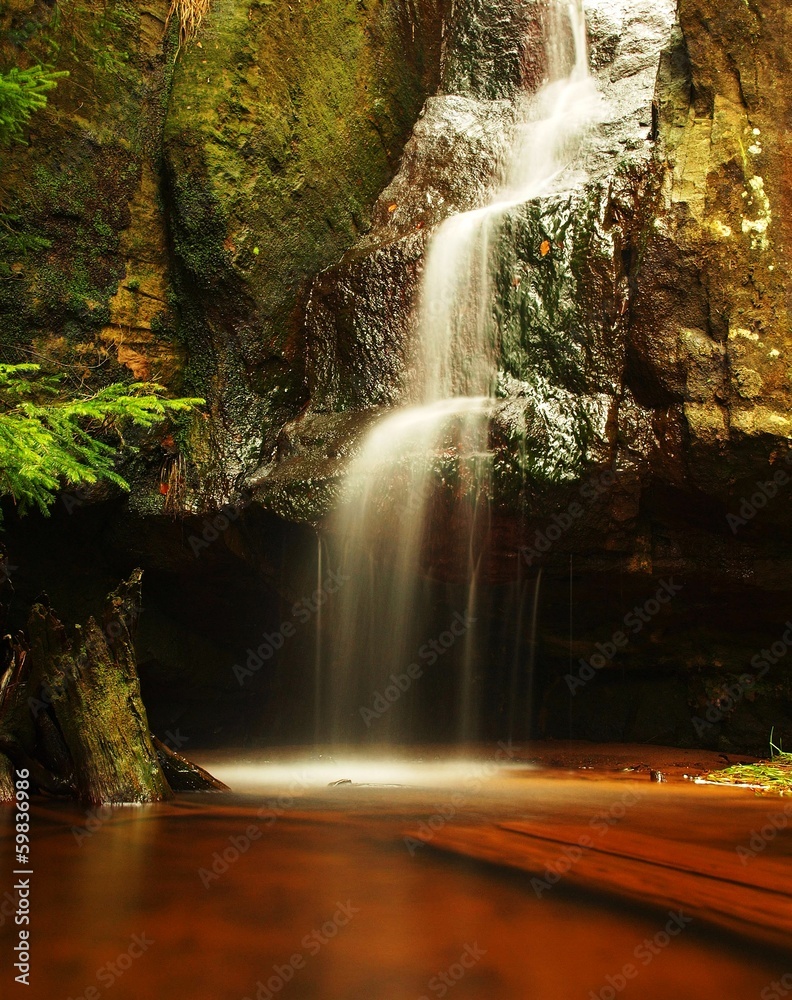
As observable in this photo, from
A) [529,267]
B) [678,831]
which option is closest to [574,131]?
[529,267]

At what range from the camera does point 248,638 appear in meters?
8.34

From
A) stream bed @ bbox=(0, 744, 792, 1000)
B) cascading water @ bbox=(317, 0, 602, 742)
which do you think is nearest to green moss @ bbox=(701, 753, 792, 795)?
stream bed @ bbox=(0, 744, 792, 1000)

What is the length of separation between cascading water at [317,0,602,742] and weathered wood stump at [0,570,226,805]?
2.27m

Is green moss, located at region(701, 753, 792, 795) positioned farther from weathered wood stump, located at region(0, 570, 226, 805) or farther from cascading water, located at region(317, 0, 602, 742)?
weathered wood stump, located at region(0, 570, 226, 805)

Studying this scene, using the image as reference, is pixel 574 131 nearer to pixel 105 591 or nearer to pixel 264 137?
pixel 264 137

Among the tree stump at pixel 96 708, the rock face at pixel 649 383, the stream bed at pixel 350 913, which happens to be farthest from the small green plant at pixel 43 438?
the stream bed at pixel 350 913

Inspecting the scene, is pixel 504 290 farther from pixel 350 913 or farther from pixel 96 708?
pixel 350 913

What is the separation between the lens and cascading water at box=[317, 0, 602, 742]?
592 centimetres

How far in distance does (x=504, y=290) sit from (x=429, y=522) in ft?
6.65

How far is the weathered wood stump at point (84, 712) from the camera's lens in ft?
12.7

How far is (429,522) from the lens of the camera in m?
5.93

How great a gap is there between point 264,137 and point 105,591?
14.6 feet

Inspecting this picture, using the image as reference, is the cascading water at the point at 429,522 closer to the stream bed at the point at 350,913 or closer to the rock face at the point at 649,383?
the rock face at the point at 649,383

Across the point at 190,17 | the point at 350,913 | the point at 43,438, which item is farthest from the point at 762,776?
the point at 190,17
